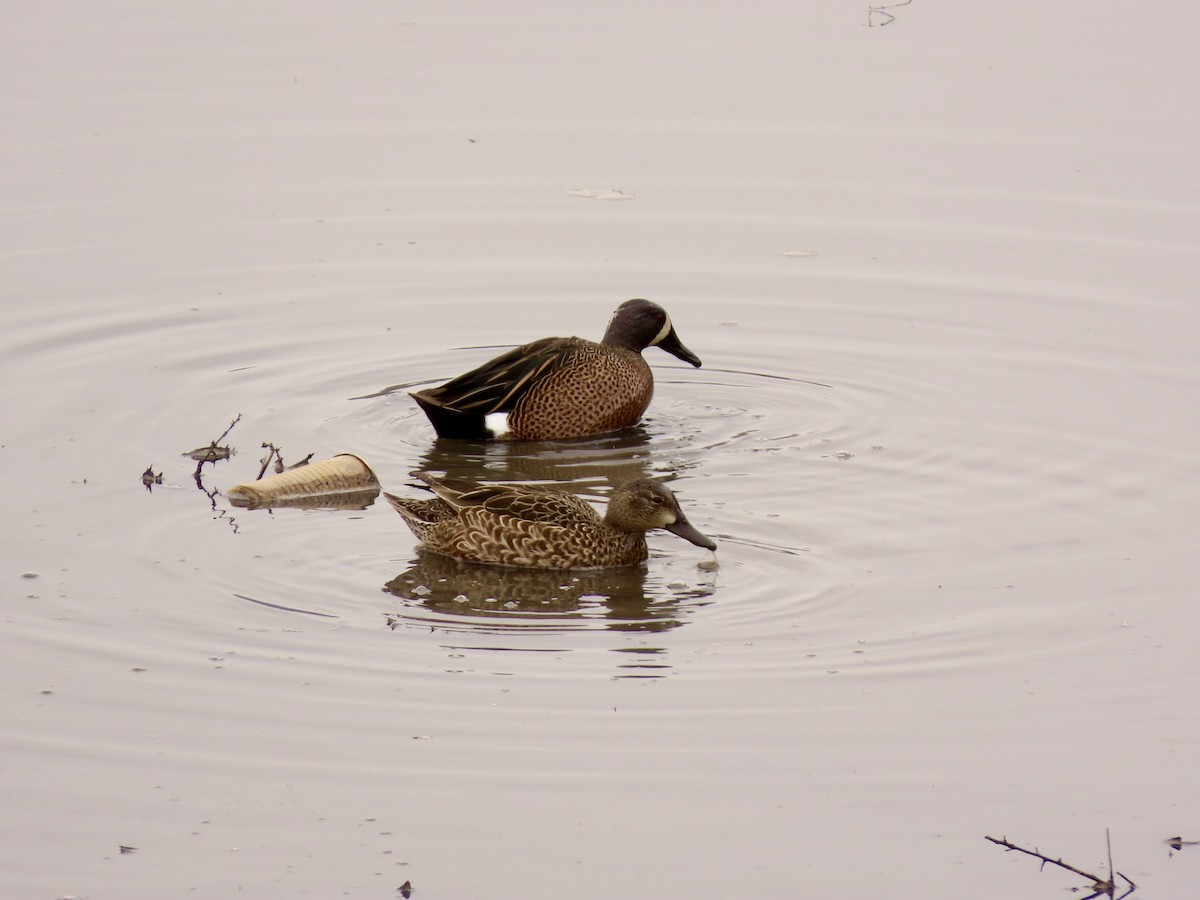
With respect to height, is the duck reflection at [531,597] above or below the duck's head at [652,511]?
below

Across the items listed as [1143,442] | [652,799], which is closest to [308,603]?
[652,799]

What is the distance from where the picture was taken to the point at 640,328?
41.8 ft

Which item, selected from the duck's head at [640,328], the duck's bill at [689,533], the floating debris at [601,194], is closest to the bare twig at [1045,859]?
the duck's bill at [689,533]

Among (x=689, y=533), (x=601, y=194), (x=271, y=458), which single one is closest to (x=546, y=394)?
(x=271, y=458)

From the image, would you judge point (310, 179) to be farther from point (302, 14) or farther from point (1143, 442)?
point (1143, 442)

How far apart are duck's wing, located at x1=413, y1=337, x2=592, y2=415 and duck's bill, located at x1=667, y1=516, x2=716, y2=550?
8.56 ft

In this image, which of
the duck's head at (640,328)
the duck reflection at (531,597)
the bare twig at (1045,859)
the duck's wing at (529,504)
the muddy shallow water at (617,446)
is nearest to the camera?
the bare twig at (1045,859)

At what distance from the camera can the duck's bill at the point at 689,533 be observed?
9.39 meters

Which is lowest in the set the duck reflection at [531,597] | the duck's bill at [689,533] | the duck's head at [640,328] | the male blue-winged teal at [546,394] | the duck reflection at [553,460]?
the duck reflection at [531,597]

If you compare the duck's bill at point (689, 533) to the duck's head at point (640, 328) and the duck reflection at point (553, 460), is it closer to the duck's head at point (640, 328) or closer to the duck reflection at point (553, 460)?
the duck reflection at point (553, 460)

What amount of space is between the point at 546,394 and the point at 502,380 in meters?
0.27

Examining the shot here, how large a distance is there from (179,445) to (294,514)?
1268mm

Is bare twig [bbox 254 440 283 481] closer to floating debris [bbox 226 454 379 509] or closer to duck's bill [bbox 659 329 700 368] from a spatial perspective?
floating debris [bbox 226 454 379 509]

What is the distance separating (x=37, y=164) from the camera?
16.1 meters
